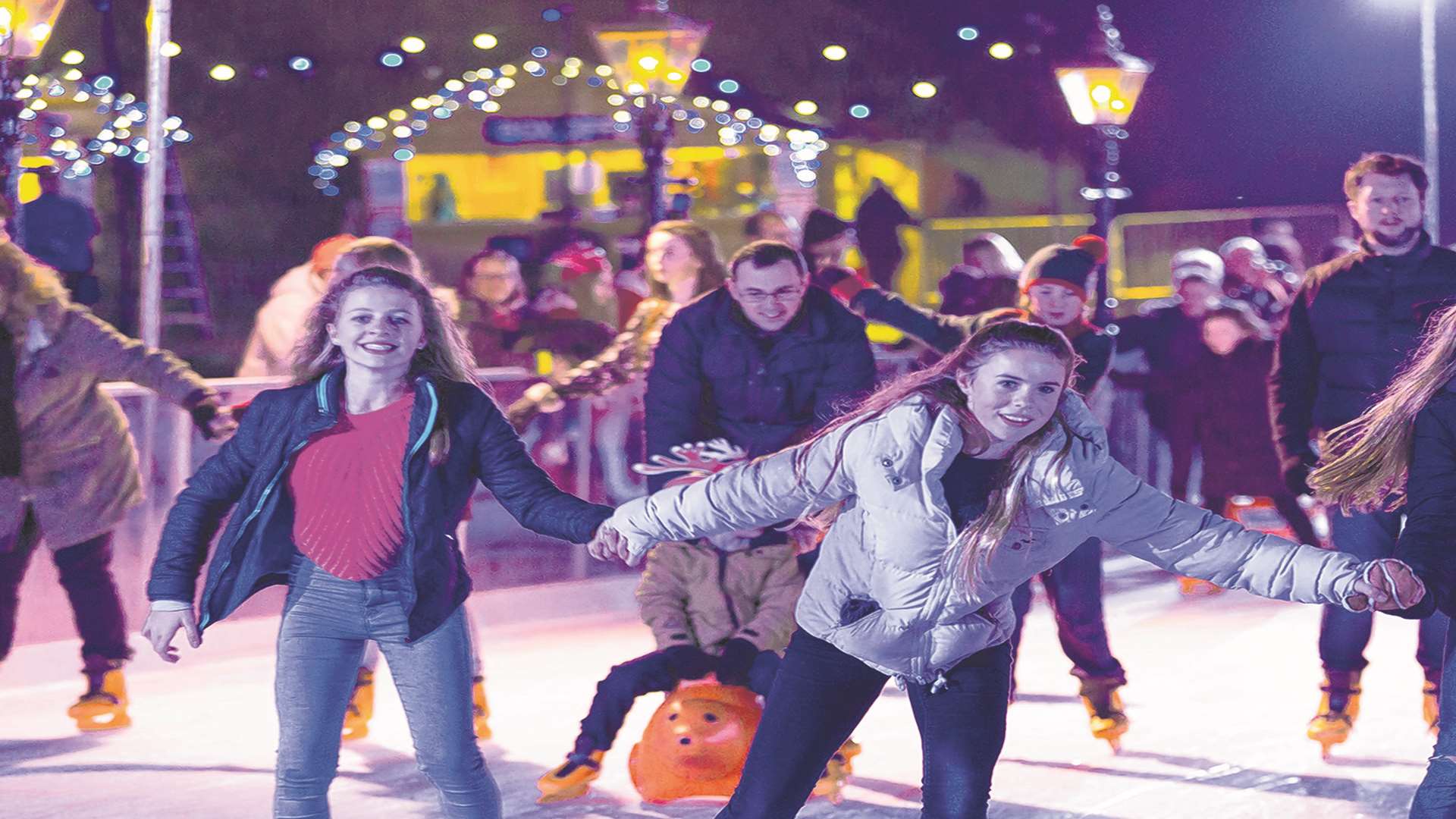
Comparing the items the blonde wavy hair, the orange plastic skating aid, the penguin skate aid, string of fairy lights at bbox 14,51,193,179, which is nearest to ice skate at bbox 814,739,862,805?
the penguin skate aid

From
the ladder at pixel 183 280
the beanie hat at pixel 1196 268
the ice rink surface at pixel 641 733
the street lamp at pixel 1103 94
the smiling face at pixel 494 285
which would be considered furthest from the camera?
the ladder at pixel 183 280

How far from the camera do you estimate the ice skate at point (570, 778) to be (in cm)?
496

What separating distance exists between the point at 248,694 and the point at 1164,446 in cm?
514

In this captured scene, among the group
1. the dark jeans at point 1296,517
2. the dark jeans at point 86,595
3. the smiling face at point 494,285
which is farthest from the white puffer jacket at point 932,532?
the smiling face at point 494,285

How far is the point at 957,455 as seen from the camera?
11.6ft

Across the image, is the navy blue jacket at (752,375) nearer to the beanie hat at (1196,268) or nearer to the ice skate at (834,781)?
the ice skate at (834,781)

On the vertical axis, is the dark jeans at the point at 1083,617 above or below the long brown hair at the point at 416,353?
below

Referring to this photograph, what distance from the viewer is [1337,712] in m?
5.51

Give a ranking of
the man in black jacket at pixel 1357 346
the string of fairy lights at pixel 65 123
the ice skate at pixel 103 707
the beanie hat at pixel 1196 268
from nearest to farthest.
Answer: the man in black jacket at pixel 1357 346
the ice skate at pixel 103 707
the beanie hat at pixel 1196 268
the string of fairy lights at pixel 65 123

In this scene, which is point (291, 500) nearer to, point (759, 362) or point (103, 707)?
point (759, 362)

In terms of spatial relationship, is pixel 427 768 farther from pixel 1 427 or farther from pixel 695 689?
pixel 1 427

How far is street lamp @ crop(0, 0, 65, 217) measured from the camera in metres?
7.15

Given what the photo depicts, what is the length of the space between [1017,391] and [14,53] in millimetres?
5103

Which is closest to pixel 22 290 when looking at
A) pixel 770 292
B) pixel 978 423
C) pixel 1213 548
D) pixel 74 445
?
pixel 74 445
